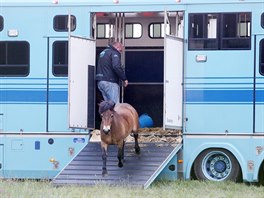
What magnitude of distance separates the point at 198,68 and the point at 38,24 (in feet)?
9.69

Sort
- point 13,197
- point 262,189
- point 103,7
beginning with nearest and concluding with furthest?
point 13,197, point 262,189, point 103,7

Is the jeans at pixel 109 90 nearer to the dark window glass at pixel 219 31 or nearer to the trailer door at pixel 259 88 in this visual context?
the dark window glass at pixel 219 31

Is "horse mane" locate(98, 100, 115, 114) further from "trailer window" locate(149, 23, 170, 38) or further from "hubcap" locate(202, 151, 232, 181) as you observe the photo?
"trailer window" locate(149, 23, 170, 38)

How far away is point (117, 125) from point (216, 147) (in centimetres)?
171

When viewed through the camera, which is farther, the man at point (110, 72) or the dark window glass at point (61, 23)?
the dark window glass at point (61, 23)

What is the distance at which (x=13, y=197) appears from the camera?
40.6ft

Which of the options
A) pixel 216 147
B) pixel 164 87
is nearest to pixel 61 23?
pixel 164 87

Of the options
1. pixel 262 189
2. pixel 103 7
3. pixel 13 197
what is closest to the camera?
pixel 13 197

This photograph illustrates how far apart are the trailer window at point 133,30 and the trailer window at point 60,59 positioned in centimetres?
142

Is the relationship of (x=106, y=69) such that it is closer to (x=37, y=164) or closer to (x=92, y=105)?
(x=92, y=105)

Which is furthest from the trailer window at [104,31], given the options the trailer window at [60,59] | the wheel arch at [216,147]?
the wheel arch at [216,147]

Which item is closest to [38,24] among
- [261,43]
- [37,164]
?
[37,164]

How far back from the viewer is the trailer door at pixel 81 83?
49.2 ft

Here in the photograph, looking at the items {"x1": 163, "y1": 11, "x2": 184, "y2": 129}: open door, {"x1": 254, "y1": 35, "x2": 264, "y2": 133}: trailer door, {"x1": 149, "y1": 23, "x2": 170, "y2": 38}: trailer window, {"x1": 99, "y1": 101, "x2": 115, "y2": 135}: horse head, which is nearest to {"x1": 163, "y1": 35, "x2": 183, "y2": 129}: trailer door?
{"x1": 163, "y1": 11, "x2": 184, "y2": 129}: open door
